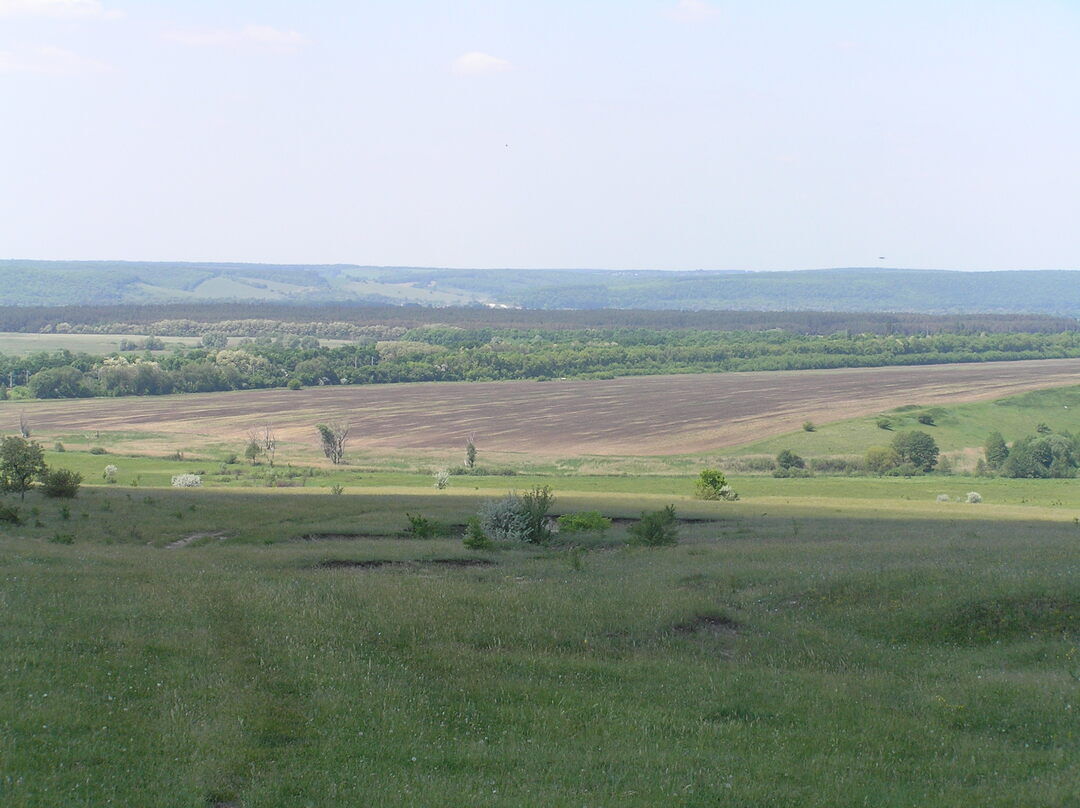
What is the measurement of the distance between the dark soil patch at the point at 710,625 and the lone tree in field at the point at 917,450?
79.0 meters

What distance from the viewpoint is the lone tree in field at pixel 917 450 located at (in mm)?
91850

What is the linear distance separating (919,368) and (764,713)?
17984 centimetres

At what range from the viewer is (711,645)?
55.2 feet

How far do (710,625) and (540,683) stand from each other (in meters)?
5.20

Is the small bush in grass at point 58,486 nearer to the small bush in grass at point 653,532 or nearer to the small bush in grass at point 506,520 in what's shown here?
the small bush in grass at point 506,520

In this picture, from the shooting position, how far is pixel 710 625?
1808cm

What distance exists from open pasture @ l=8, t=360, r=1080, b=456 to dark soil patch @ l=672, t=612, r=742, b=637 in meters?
77.6

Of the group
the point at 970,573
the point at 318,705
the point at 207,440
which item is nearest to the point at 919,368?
the point at 207,440

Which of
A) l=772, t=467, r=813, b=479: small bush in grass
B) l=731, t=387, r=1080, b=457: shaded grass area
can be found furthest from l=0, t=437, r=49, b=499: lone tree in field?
l=731, t=387, r=1080, b=457: shaded grass area

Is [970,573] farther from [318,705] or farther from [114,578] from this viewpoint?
[114,578]

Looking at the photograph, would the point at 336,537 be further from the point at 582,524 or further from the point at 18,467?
the point at 18,467

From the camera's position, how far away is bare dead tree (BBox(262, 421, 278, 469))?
306ft

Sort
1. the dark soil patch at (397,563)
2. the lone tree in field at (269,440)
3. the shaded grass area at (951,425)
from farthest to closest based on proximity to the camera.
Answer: the shaded grass area at (951,425)
the lone tree in field at (269,440)
the dark soil patch at (397,563)

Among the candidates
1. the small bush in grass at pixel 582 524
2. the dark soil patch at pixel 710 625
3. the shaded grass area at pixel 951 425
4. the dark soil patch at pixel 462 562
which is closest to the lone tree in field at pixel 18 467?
the small bush in grass at pixel 582 524
